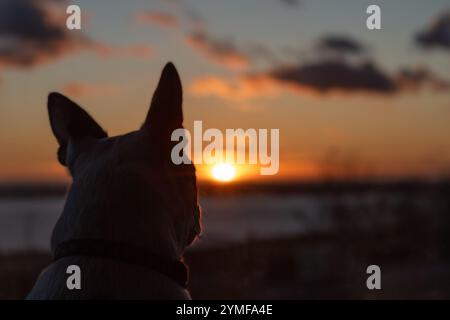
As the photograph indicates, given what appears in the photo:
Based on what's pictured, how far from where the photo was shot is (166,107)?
2475 mm

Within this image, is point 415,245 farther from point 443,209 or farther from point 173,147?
point 173,147

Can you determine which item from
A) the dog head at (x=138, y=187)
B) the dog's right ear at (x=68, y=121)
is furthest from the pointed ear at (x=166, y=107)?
the dog's right ear at (x=68, y=121)

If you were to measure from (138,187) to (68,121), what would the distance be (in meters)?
0.63

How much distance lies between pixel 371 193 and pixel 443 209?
1.52 metres

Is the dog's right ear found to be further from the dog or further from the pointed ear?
the pointed ear

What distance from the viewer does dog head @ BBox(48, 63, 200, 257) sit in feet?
7.58

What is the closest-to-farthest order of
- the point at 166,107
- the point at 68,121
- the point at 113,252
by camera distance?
1. the point at 113,252
2. the point at 166,107
3. the point at 68,121

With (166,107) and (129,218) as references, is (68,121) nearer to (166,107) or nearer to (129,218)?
(166,107)

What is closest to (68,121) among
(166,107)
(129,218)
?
(166,107)

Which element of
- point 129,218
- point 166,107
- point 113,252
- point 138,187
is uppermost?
point 166,107

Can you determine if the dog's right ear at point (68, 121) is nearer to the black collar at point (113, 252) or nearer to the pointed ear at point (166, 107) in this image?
the pointed ear at point (166, 107)

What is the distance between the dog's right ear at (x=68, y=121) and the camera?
9.16ft

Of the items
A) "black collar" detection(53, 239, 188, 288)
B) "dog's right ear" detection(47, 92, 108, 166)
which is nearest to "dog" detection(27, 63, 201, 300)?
"black collar" detection(53, 239, 188, 288)
